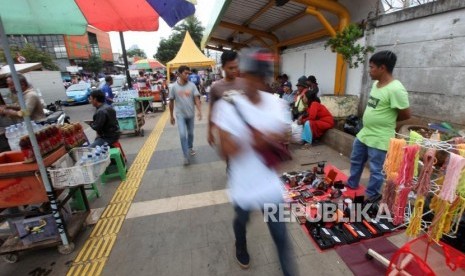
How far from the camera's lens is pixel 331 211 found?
119 inches

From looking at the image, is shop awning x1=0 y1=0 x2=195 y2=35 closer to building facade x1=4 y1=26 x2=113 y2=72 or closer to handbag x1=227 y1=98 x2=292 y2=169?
handbag x1=227 y1=98 x2=292 y2=169

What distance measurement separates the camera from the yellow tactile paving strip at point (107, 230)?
2582 mm

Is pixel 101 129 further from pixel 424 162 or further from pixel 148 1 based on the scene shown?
pixel 424 162

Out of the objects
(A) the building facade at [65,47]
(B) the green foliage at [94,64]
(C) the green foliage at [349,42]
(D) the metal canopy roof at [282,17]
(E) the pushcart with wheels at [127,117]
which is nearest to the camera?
(C) the green foliage at [349,42]

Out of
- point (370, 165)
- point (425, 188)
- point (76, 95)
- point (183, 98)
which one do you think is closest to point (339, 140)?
point (370, 165)

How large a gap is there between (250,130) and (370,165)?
2.25 meters

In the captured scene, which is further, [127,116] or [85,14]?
[127,116]

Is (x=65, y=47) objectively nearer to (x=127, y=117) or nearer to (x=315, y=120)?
(x=127, y=117)

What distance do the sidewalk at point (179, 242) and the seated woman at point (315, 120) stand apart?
1.38 meters

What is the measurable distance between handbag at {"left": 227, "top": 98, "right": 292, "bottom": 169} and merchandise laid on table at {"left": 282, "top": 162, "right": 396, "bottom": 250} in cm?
139

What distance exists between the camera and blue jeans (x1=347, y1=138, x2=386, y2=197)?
306cm

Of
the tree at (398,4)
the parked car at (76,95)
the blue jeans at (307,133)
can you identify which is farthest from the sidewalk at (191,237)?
the parked car at (76,95)

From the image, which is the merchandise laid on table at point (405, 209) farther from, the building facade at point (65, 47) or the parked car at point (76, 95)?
the building facade at point (65, 47)

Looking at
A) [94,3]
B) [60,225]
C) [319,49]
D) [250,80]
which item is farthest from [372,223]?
[319,49]
